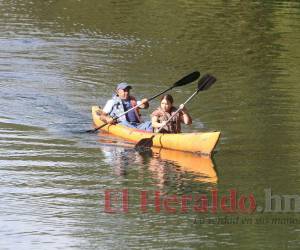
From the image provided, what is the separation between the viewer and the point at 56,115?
17.5 metres

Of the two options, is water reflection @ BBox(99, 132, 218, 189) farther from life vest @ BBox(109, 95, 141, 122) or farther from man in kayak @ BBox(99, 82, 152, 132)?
life vest @ BBox(109, 95, 141, 122)

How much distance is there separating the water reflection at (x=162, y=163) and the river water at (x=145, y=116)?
0.11 ft

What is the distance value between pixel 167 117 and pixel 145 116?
9.57 feet

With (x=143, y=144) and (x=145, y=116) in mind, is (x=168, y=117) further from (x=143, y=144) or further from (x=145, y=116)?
(x=145, y=116)

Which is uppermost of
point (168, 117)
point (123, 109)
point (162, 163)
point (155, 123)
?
point (123, 109)

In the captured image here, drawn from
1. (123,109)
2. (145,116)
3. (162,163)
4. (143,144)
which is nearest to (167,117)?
(143,144)

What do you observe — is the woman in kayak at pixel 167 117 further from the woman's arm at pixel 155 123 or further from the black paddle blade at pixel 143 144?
the black paddle blade at pixel 143 144

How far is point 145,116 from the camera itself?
1784cm

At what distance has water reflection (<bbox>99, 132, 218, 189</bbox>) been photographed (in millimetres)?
13211

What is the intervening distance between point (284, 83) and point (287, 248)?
1132 cm

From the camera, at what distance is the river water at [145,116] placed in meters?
10.8

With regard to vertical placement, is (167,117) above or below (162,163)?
above

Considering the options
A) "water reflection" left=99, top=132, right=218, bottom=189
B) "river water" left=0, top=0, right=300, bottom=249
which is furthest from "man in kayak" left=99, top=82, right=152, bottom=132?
"water reflection" left=99, top=132, right=218, bottom=189

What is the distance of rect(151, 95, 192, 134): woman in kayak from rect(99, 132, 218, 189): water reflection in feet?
1.45
